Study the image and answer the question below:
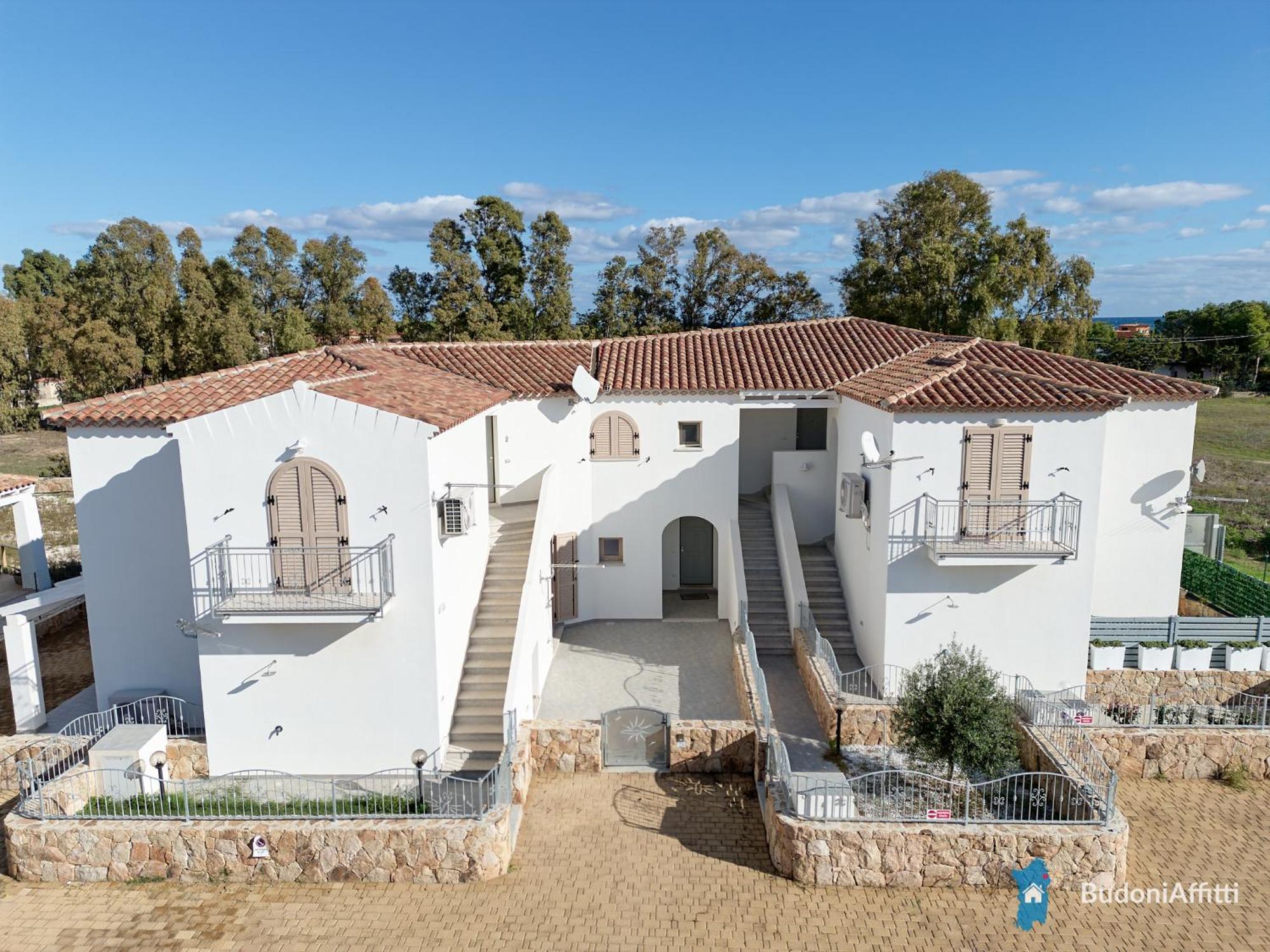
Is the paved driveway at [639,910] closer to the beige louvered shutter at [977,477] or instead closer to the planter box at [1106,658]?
the planter box at [1106,658]

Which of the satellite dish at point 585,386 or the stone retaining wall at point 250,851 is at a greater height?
the satellite dish at point 585,386

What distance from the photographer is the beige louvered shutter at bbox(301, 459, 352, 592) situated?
14031 millimetres

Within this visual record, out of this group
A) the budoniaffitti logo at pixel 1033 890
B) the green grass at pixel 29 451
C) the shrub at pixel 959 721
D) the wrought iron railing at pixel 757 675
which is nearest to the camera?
the budoniaffitti logo at pixel 1033 890

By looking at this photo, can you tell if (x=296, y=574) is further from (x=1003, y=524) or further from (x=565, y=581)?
(x=1003, y=524)

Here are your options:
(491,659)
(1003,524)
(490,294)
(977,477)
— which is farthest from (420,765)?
(490,294)

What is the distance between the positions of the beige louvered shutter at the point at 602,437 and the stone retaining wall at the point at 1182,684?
1335 cm

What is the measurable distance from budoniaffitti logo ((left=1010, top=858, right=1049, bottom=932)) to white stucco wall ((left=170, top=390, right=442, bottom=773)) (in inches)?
399

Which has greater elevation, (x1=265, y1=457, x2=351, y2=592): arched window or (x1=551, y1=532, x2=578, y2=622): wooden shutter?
(x1=265, y1=457, x2=351, y2=592): arched window

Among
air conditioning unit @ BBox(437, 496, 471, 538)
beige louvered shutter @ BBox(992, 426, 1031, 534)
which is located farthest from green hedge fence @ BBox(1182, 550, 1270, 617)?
air conditioning unit @ BBox(437, 496, 471, 538)

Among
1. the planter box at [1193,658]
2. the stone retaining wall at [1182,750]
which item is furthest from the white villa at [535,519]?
the stone retaining wall at [1182,750]

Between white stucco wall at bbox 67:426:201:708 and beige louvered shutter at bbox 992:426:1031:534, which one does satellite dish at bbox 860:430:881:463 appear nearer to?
beige louvered shutter at bbox 992:426:1031:534

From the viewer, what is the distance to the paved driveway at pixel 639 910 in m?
11.4

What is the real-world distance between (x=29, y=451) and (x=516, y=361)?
4203cm

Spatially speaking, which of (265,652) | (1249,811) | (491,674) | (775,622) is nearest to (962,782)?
(1249,811)
